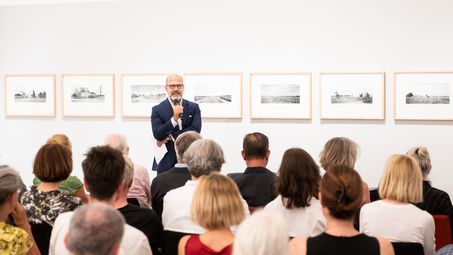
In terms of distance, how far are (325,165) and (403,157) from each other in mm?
1061

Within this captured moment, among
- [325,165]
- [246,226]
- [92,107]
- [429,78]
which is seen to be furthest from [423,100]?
[246,226]

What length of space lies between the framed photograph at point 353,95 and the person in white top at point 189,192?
2954mm

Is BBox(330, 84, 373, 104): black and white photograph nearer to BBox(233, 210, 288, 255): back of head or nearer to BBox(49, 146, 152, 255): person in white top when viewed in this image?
BBox(49, 146, 152, 255): person in white top

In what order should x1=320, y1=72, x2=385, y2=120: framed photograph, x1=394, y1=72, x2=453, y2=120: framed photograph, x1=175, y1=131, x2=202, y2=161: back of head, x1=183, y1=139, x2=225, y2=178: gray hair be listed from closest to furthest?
x1=183, y1=139, x2=225, y2=178: gray hair
x1=175, y1=131, x2=202, y2=161: back of head
x1=394, y1=72, x2=453, y2=120: framed photograph
x1=320, y1=72, x2=385, y2=120: framed photograph

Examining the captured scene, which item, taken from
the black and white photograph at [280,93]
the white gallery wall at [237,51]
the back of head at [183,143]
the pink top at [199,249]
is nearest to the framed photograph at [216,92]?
the white gallery wall at [237,51]

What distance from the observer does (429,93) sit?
20.3 feet

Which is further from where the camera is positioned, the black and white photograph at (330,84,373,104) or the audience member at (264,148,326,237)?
the black and white photograph at (330,84,373,104)

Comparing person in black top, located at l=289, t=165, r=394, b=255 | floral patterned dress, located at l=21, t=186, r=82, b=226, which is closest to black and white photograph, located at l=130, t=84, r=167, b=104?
floral patterned dress, located at l=21, t=186, r=82, b=226

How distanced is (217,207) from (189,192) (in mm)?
961

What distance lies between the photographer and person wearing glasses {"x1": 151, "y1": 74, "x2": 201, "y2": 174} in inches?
219

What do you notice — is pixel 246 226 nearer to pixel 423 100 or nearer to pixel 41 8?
pixel 423 100

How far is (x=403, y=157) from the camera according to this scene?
3334 mm

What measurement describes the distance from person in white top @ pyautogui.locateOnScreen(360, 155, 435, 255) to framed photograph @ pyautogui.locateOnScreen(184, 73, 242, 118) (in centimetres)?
354

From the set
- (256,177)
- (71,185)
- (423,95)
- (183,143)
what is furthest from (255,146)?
(423,95)
